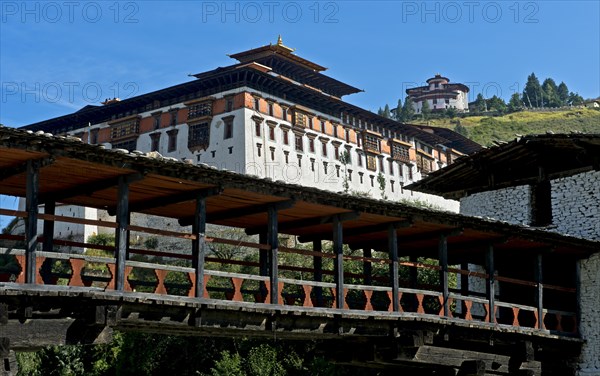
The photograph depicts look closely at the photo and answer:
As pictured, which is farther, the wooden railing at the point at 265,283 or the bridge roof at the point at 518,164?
the bridge roof at the point at 518,164

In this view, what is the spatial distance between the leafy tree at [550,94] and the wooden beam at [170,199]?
163733 millimetres

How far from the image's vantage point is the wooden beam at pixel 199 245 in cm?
1683

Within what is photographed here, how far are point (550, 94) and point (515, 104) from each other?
1705cm

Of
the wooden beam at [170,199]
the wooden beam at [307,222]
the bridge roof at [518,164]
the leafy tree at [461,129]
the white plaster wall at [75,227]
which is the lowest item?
the wooden beam at [307,222]

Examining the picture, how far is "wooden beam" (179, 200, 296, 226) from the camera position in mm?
18562

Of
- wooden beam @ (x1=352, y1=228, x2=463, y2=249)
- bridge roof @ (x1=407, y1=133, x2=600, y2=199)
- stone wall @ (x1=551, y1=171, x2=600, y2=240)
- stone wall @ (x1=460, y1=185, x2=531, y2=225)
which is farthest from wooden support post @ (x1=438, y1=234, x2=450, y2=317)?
stone wall @ (x1=460, y1=185, x2=531, y2=225)

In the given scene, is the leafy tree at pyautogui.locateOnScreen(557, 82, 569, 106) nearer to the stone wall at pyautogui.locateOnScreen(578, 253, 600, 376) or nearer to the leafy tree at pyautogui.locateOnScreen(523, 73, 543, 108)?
the leafy tree at pyautogui.locateOnScreen(523, 73, 543, 108)

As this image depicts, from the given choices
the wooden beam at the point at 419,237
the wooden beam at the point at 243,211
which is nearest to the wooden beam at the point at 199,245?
the wooden beam at the point at 243,211

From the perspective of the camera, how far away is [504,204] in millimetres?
29312

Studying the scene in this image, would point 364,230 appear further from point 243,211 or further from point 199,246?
point 199,246

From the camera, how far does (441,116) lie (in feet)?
516

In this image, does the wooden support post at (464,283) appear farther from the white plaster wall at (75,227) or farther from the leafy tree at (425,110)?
the leafy tree at (425,110)

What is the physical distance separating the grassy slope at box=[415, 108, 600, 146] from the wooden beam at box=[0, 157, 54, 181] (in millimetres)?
118967

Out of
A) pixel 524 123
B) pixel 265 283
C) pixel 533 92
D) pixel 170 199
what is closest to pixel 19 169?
pixel 170 199
